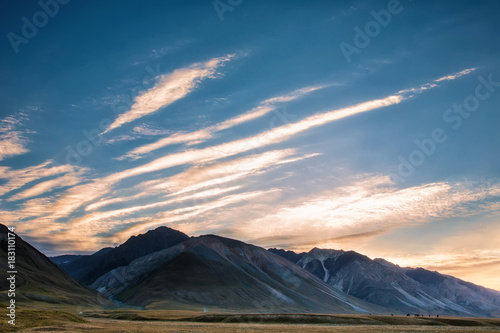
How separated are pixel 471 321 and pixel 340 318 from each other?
32.4 m

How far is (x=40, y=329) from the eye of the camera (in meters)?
45.5

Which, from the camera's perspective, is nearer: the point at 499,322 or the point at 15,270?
the point at 499,322

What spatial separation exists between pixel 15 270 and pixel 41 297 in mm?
46113

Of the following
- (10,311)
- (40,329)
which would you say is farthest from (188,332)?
(10,311)

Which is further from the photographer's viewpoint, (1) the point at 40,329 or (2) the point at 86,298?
(2) the point at 86,298

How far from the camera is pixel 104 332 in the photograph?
45.7 metres

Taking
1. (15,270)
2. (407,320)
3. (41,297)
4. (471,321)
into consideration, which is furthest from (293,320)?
(15,270)

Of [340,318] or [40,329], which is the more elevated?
[40,329]

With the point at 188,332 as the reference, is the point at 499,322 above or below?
below

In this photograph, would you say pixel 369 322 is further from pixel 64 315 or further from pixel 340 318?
pixel 64 315

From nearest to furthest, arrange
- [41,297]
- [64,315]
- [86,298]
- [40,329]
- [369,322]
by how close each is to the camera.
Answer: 1. [40,329]
2. [64,315]
3. [369,322]
4. [41,297]
5. [86,298]

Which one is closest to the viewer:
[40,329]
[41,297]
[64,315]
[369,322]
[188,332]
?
[40,329]

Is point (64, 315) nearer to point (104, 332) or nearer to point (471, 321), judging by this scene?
point (104, 332)

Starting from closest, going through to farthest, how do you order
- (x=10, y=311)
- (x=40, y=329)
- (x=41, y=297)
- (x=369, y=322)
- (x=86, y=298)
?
(x=40, y=329) → (x=10, y=311) → (x=369, y=322) → (x=41, y=297) → (x=86, y=298)
